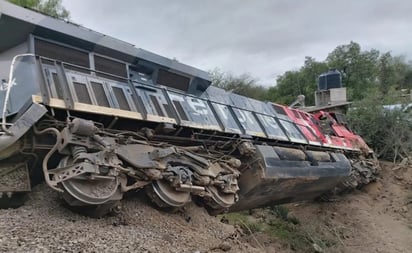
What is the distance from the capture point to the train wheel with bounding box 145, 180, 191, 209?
5.68 meters

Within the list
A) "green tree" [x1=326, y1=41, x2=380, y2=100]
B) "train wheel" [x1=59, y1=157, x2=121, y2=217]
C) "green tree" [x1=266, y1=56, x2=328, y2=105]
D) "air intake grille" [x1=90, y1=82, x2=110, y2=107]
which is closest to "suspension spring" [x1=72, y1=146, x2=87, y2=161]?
"train wheel" [x1=59, y1=157, x2=121, y2=217]

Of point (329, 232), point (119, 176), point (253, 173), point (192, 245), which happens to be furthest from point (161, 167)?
point (329, 232)

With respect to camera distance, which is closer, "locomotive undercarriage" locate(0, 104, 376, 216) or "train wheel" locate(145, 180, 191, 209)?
"locomotive undercarriage" locate(0, 104, 376, 216)

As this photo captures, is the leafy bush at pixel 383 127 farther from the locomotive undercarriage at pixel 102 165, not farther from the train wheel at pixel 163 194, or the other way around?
the train wheel at pixel 163 194

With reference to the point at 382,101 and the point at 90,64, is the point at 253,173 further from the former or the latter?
the point at 382,101

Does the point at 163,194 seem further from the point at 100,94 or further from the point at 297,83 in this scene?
the point at 297,83

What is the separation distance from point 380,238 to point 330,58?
26980mm

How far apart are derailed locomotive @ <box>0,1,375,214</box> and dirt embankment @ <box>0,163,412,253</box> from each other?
0.25 meters

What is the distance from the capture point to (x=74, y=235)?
14.3 feet

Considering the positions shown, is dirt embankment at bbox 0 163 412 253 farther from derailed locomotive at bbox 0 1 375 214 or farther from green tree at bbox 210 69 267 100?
green tree at bbox 210 69 267 100

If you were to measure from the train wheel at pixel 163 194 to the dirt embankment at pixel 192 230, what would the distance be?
17cm

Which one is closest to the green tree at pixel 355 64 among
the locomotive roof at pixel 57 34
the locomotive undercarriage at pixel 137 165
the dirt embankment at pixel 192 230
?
the dirt embankment at pixel 192 230

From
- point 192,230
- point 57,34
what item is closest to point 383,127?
point 192,230

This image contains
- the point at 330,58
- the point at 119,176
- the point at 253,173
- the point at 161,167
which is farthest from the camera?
the point at 330,58
